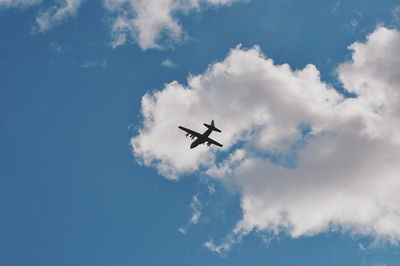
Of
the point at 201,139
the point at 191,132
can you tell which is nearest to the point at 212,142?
the point at 201,139

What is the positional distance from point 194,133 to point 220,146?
8.02 meters

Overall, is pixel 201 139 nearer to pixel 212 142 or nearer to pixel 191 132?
pixel 191 132

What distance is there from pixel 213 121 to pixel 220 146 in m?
9.14

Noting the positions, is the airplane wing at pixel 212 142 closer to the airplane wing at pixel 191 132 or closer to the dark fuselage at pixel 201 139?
the dark fuselage at pixel 201 139

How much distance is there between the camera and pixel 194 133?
462 ft

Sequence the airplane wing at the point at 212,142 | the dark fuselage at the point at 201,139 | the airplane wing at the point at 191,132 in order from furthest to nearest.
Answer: the airplane wing at the point at 212,142
the airplane wing at the point at 191,132
the dark fuselage at the point at 201,139

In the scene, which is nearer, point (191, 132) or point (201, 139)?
point (191, 132)

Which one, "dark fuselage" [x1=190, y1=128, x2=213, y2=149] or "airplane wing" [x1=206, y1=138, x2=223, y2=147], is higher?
"airplane wing" [x1=206, y1=138, x2=223, y2=147]

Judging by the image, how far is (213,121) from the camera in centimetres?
13825

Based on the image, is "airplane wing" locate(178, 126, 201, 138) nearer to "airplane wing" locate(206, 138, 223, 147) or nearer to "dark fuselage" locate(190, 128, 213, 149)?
"dark fuselage" locate(190, 128, 213, 149)

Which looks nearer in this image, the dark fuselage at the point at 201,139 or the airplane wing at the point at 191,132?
the dark fuselage at the point at 201,139

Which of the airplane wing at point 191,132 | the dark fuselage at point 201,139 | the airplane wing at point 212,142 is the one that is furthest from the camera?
the airplane wing at point 212,142

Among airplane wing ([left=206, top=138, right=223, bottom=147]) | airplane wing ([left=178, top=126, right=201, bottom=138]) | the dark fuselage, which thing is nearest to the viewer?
the dark fuselage

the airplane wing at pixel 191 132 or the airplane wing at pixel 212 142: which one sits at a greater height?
the airplane wing at pixel 212 142
